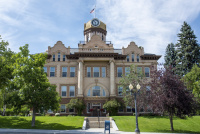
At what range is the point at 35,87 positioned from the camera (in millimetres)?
23594

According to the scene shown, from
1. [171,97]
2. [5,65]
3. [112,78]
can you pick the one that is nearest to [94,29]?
[112,78]

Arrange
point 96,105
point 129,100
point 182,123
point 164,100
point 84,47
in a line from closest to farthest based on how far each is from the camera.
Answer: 1. point 164,100
2. point 182,123
3. point 129,100
4. point 96,105
5. point 84,47

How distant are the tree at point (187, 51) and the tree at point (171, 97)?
19350mm

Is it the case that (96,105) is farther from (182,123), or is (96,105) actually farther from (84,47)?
(182,123)

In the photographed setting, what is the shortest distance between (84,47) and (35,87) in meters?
18.2

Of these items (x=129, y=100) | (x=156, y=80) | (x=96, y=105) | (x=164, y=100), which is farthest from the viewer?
(x=96, y=105)

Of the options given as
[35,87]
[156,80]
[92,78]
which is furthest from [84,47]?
[156,80]

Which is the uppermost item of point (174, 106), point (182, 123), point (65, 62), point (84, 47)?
point (84, 47)

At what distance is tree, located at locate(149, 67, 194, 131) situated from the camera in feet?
67.2

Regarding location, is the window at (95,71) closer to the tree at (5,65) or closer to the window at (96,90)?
the window at (96,90)

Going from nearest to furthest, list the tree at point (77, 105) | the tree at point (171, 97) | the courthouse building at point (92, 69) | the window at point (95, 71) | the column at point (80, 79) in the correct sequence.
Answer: the tree at point (171, 97)
the tree at point (77, 105)
the column at point (80, 79)
the courthouse building at point (92, 69)
the window at point (95, 71)

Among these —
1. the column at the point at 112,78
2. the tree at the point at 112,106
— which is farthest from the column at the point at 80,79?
the column at the point at 112,78

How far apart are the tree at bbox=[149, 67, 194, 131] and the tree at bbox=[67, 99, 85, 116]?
54.0 ft

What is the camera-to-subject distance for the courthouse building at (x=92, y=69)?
37.7 metres
